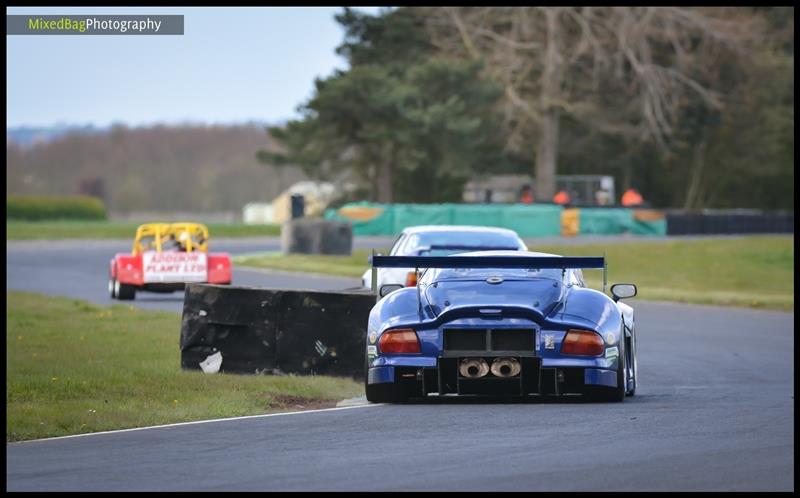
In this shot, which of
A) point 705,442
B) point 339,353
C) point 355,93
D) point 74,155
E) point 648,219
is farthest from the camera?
point 74,155

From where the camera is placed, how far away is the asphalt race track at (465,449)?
28.5 ft

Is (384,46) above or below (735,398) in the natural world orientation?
above

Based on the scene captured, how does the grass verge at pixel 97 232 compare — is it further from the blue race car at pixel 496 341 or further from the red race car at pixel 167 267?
the blue race car at pixel 496 341

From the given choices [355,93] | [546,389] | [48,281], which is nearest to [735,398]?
[546,389]

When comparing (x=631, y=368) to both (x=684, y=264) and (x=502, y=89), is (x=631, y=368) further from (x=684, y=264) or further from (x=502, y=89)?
(x=502, y=89)

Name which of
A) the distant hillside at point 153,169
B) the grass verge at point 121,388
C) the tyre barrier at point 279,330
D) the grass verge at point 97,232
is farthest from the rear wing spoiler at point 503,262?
the distant hillside at point 153,169

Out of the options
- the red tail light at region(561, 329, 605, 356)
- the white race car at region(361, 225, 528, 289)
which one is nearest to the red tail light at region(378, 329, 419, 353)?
the red tail light at region(561, 329, 605, 356)

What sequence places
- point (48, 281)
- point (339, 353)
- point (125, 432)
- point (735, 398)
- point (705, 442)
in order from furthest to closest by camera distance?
point (48, 281) → point (339, 353) → point (735, 398) → point (125, 432) → point (705, 442)

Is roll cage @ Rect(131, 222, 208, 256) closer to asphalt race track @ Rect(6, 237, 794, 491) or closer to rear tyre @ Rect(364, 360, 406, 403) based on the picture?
asphalt race track @ Rect(6, 237, 794, 491)

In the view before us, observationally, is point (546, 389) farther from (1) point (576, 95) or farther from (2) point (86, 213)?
(2) point (86, 213)

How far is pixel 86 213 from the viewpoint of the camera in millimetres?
91125

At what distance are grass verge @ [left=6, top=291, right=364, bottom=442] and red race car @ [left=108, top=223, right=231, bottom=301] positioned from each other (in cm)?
778

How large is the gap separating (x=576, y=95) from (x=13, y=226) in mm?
26195

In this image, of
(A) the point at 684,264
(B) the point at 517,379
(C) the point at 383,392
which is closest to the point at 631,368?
(B) the point at 517,379
